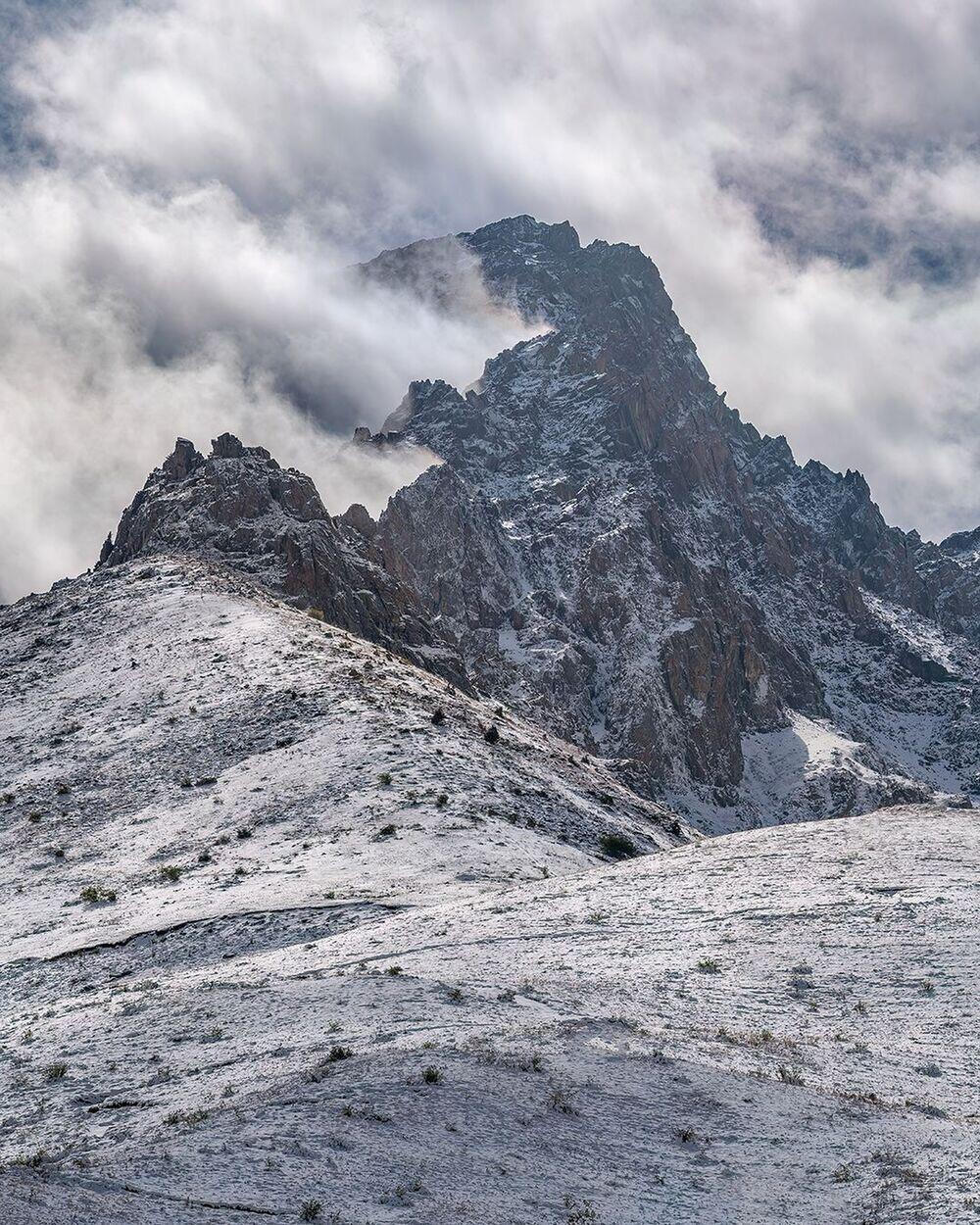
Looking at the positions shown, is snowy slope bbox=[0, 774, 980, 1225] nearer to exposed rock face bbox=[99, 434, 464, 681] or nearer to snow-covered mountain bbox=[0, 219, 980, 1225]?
snow-covered mountain bbox=[0, 219, 980, 1225]

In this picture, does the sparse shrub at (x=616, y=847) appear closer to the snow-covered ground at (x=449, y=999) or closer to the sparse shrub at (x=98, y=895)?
the snow-covered ground at (x=449, y=999)

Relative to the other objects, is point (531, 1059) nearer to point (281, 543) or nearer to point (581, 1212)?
point (581, 1212)

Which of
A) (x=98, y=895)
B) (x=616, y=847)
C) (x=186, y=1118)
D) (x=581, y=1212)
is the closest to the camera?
(x=581, y=1212)

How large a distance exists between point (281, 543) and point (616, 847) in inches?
2449

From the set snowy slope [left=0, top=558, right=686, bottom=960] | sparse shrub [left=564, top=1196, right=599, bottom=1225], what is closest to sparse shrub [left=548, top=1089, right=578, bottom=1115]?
sparse shrub [left=564, top=1196, right=599, bottom=1225]

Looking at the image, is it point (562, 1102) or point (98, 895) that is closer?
point (562, 1102)

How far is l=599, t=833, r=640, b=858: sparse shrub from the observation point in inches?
1395

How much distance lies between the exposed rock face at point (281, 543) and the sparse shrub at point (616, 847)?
48.6 meters

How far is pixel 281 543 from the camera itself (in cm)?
9281

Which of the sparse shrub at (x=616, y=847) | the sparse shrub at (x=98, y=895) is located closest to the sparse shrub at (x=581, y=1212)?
the sparse shrub at (x=98, y=895)

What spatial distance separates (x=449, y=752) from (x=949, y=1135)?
26393 millimetres

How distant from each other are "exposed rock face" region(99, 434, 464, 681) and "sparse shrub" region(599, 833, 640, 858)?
4859 centimetres

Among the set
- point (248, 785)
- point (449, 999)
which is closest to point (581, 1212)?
point (449, 999)

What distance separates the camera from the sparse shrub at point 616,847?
35425 mm
